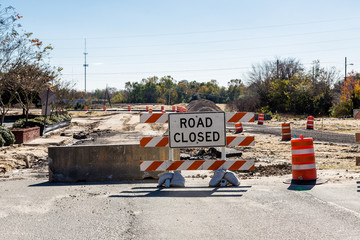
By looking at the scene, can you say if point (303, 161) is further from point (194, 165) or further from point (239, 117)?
point (194, 165)

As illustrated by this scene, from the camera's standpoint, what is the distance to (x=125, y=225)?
582 cm

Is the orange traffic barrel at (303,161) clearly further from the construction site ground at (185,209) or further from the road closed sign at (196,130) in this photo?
the road closed sign at (196,130)

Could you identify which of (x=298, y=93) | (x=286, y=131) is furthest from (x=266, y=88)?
(x=286, y=131)

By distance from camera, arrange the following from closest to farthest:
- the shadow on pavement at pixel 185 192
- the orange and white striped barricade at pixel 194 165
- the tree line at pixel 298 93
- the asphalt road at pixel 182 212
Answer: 1. the asphalt road at pixel 182 212
2. the shadow on pavement at pixel 185 192
3. the orange and white striped barricade at pixel 194 165
4. the tree line at pixel 298 93

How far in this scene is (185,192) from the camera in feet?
27.3

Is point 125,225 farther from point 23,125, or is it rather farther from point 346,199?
point 23,125

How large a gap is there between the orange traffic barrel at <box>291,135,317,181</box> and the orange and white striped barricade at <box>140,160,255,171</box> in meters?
0.99

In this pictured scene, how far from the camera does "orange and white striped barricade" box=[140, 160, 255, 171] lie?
914 centimetres

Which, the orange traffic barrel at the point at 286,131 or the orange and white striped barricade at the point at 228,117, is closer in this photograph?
the orange and white striped barricade at the point at 228,117

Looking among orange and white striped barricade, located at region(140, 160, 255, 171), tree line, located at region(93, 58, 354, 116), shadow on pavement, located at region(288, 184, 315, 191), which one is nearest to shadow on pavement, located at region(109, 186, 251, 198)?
orange and white striped barricade, located at region(140, 160, 255, 171)

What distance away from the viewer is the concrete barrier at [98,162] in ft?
33.7

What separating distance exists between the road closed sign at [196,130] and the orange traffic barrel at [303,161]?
1.61 meters

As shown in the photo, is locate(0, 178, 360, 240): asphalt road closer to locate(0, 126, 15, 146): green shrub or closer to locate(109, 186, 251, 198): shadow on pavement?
locate(109, 186, 251, 198): shadow on pavement

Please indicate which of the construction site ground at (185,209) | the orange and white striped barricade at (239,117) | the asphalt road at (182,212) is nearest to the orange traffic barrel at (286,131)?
the construction site ground at (185,209)
